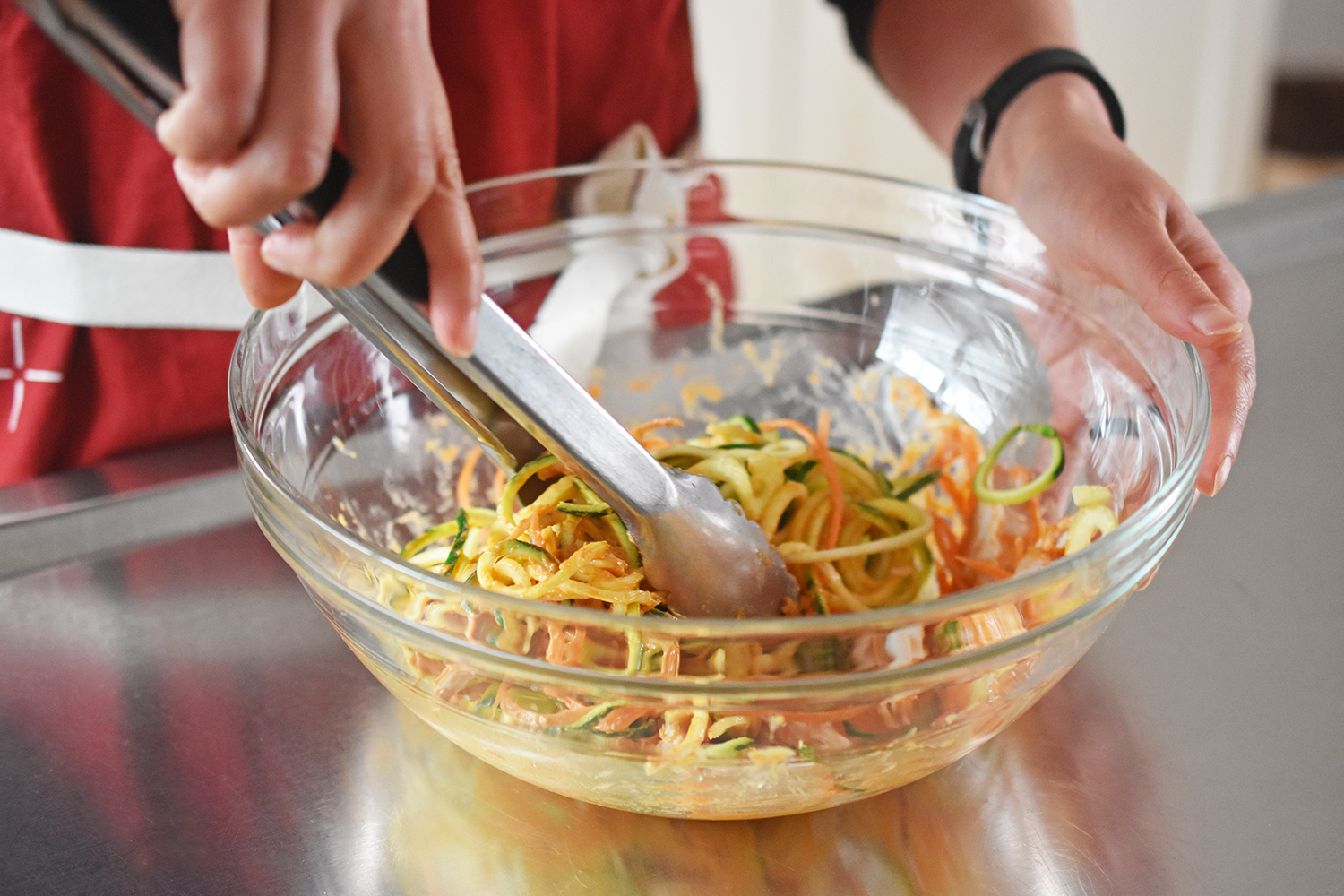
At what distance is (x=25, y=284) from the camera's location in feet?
3.61

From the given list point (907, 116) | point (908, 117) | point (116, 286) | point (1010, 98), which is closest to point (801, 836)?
point (1010, 98)

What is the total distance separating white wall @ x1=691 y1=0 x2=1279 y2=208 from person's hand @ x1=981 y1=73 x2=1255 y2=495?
2.41m

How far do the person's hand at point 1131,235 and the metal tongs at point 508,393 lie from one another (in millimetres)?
344

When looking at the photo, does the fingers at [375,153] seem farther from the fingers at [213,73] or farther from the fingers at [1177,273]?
the fingers at [1177,273]

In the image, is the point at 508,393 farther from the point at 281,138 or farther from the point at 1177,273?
the point at 1177,273

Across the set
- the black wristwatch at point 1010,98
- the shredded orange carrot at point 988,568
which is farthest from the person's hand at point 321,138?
the black wristwatch at point 1010,98

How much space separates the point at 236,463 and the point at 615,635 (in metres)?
0.64

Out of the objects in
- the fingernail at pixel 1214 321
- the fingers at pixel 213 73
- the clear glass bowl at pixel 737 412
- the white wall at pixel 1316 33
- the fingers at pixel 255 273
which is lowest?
the white wall at pixel 1316 33

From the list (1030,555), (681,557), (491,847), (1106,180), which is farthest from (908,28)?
(491,847)

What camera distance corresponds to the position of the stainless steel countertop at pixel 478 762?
677 mm

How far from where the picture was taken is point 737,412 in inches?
44.6

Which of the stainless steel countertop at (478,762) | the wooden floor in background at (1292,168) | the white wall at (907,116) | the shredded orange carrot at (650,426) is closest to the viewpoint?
the stainless steel countertop at (478,762)

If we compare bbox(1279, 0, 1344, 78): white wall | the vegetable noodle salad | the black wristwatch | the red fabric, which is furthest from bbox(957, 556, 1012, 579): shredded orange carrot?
bbox(1279, 0, 1344, 78): white wall

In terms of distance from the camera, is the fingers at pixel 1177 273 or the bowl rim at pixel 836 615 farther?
the fingers at pixel 1177 273
